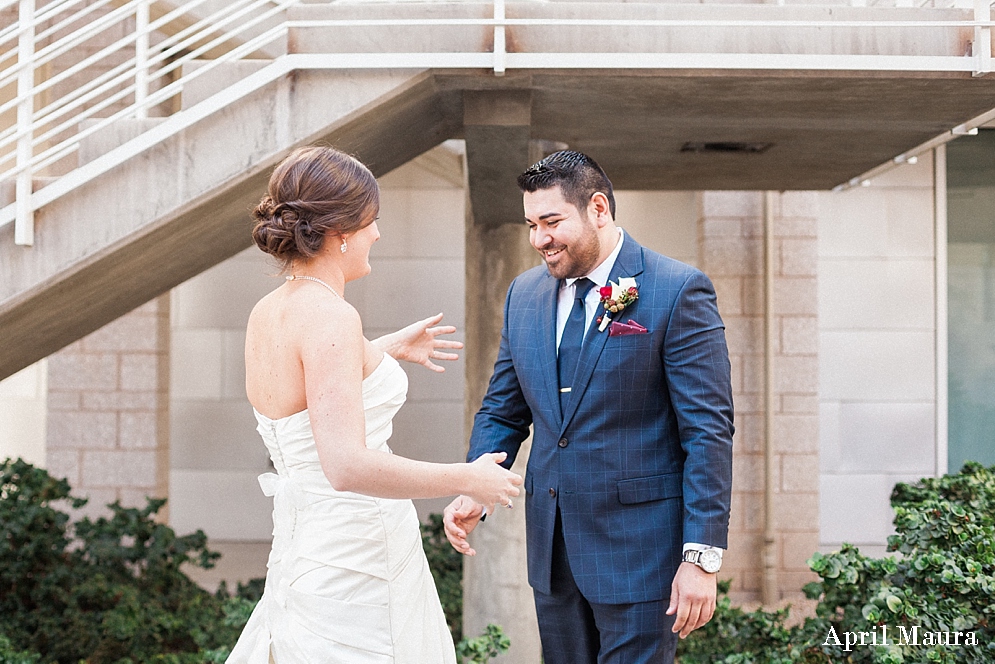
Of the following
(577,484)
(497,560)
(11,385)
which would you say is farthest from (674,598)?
(11,385)

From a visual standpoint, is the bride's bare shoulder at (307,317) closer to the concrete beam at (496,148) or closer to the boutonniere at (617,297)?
the boutonniere at (617,297)

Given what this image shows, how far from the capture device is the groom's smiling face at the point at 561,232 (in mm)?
2578

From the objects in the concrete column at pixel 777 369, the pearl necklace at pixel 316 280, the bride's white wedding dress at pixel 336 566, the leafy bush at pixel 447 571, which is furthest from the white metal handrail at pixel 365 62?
the concrete column at pixel 777 369

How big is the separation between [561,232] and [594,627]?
3.84 feet

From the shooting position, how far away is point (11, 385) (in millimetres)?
8094

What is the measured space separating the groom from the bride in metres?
0.31

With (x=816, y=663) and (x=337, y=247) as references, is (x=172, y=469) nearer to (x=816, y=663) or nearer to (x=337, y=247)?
(x=816, y=663)

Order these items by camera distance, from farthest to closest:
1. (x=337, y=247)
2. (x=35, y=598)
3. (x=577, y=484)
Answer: (x=35, y=598)
(x=577, y=484)
(x=337, y=247)

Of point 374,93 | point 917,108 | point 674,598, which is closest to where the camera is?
point 674,598

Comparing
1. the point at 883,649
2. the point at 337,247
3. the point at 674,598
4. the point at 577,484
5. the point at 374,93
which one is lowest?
the point at 883,649

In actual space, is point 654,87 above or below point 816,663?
above

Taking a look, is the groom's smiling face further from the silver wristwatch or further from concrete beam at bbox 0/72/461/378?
concrete beam at bbox 0/72/461/378

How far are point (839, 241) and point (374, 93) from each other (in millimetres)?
5050

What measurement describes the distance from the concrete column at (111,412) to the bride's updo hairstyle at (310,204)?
5272mm
